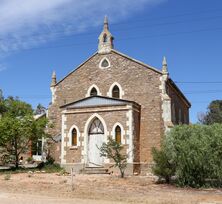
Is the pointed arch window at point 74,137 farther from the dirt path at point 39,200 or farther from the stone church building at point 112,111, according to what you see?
the dirt path at point 39,200

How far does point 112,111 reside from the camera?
28.2 m

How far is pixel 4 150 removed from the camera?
3141 centimetres

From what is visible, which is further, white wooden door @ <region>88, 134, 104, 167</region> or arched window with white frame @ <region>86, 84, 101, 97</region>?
arched window with white frame @ <region>86, 84, 101, 97</region>

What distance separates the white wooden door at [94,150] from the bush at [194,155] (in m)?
9.59

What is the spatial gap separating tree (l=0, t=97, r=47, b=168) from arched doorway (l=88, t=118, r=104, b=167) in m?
4.57

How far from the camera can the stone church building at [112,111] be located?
27.9 meters

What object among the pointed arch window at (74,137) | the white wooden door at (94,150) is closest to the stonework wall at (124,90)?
the pointed arch window at (74,137)

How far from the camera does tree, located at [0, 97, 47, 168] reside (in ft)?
97.0

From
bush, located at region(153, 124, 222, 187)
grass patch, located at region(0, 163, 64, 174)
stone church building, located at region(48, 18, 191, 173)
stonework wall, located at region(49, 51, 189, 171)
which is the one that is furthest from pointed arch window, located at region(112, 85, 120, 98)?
bush, located at region(153, 124, 222, 187)

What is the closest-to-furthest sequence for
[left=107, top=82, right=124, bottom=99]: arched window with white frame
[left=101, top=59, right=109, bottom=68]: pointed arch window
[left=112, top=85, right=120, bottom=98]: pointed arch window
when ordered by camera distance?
[left=107, top=82, right=124, bottom=99]: arched window with white frame
[left=112, top=85, right=120, bottom=98]: pointed arch window
[left=101, top=59, right=109, bottom=68]: pointed arch window

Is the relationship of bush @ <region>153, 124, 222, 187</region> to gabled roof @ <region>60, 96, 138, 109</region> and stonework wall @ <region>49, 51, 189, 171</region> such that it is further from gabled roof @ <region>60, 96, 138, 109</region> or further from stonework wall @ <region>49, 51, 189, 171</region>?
gabled roof @ <region>60, 96, 138, 109</region>

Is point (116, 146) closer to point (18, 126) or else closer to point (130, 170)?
point (130, 170)

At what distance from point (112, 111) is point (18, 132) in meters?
8.16

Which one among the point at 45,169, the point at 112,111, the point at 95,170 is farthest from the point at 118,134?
the point at 45,169
